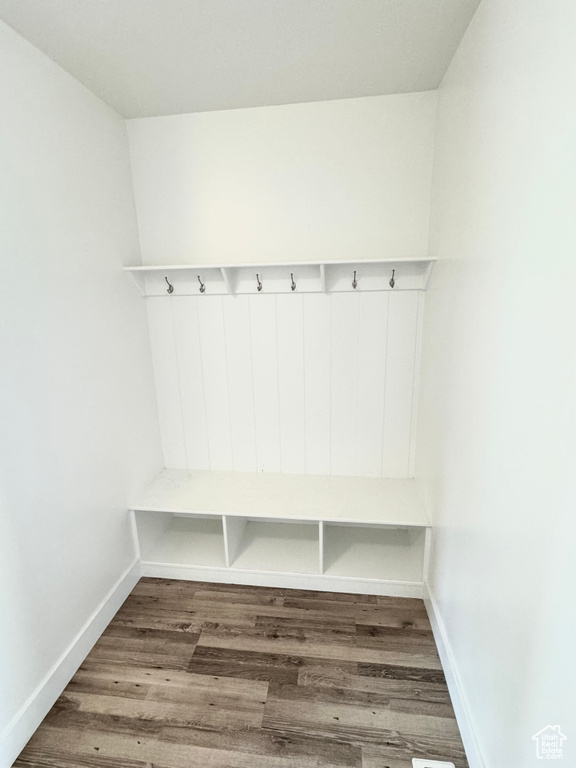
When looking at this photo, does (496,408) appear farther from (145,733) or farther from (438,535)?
(145,733)

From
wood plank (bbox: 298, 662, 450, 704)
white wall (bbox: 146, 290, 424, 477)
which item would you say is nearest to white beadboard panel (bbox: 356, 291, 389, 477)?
white wall (bbox: 146, 290, 424, 477)

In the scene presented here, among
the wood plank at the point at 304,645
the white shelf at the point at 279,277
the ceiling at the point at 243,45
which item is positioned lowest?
the wood plank at the point at 304,645

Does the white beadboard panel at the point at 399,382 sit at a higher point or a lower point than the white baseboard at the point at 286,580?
higher

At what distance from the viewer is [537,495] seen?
875 millimetres

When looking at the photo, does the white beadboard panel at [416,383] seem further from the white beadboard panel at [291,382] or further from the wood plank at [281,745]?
the wood plank at [281,745]

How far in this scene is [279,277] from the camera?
6.81 ft

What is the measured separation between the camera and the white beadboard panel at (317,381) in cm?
210

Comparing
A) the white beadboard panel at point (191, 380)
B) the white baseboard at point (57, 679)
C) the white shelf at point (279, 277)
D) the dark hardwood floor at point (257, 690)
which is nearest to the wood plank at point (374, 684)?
the dark hardwood floor at point (257, 690)

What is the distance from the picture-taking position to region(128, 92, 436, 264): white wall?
1888 mm

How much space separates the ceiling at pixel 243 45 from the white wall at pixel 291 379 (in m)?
0.91

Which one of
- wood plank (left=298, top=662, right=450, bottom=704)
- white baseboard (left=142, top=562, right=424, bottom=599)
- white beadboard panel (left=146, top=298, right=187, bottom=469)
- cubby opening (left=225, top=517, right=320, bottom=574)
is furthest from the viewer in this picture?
white beadboard panel (left=146, top=298, right=187, bottom=469)

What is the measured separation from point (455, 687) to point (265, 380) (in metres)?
1.57

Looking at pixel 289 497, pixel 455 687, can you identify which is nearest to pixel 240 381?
pixel 289 497

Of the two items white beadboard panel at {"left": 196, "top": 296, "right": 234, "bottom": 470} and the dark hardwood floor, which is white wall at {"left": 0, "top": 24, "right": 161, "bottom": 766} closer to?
the dark hardwood floor
